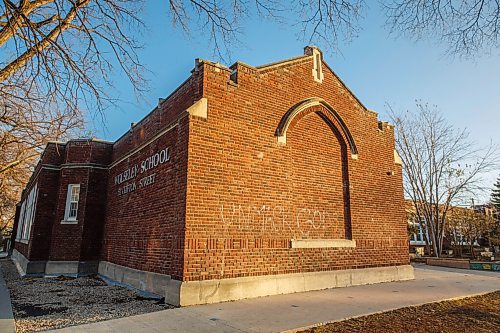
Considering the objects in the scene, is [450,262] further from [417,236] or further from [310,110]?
[417,236]

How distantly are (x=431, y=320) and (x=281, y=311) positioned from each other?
2.88 metres

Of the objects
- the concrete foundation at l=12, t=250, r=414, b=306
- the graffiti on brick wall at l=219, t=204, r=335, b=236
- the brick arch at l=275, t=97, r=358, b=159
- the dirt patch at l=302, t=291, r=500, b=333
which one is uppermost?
the brick arch at l=275, t=97, r=358, b=159

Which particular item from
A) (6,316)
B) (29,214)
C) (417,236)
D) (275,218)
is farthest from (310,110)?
(417,236)

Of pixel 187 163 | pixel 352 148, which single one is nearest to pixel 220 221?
pixel 187 163

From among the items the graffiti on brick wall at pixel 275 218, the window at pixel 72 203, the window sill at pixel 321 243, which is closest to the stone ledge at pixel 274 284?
the window sill at pixel 321 243

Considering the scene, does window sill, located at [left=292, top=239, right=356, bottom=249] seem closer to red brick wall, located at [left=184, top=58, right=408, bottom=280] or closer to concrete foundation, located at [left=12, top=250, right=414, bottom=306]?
red brick wall, located at [left=184, top=58, right=408, bottom=280]

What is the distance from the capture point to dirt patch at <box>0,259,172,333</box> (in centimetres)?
652

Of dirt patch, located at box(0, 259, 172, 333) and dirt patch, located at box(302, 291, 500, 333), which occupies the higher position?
dirt patch, located at box(302, 291, 500, 333)

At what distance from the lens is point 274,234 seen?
9.55 metres

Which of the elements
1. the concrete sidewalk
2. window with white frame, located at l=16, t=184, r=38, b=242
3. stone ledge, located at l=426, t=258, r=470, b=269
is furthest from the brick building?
stone ledge, located at l=426, t=258, r=470, b=269

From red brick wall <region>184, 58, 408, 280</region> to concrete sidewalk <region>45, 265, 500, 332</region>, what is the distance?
1.05 m

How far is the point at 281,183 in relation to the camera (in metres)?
10.1

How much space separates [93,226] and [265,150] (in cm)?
932

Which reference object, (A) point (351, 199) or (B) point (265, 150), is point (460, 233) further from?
(B) point (265, 150)
